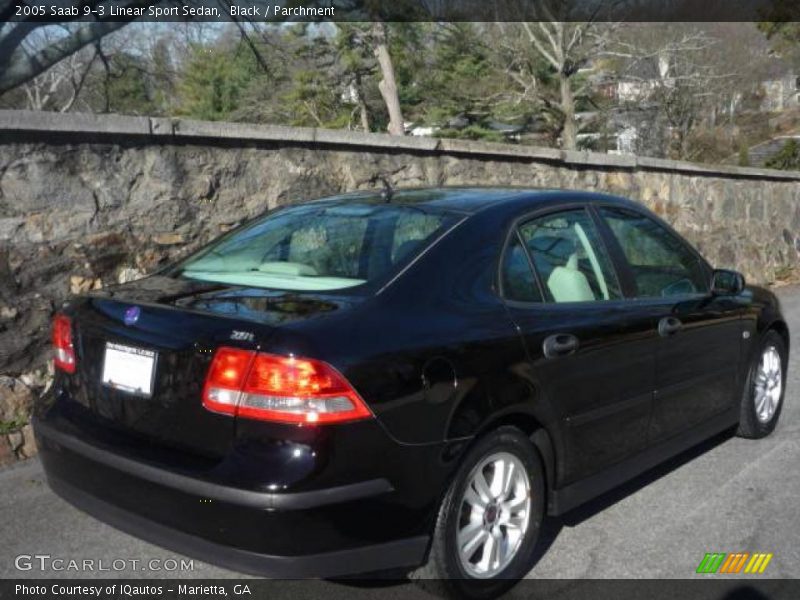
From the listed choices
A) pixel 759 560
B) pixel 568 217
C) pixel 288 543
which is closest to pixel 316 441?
pixel 288 543

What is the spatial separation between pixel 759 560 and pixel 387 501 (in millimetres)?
1875

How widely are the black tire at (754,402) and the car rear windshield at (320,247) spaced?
8.45ft

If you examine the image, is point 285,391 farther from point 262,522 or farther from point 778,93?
point 778,93

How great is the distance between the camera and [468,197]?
408 cm

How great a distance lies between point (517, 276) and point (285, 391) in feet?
4.12

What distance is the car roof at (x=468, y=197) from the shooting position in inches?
155

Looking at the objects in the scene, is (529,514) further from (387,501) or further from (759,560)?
(759,560)

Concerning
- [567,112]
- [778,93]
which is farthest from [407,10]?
[778,93]

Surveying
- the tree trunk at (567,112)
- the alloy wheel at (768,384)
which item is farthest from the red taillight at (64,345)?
the tree trunk at (567,112)

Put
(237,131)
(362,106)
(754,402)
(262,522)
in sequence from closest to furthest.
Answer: (262,522)
(754,402)
(237,131)
(362,106)

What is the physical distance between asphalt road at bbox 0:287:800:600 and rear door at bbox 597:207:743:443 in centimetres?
37

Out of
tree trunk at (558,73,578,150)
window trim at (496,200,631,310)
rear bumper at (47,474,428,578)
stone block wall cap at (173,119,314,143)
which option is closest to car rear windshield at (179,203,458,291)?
window trim at (496,200,631,310)

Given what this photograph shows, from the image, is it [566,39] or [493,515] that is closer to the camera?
[493,515]

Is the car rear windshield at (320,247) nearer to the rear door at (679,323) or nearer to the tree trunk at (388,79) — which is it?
the rear door at (679,323)
